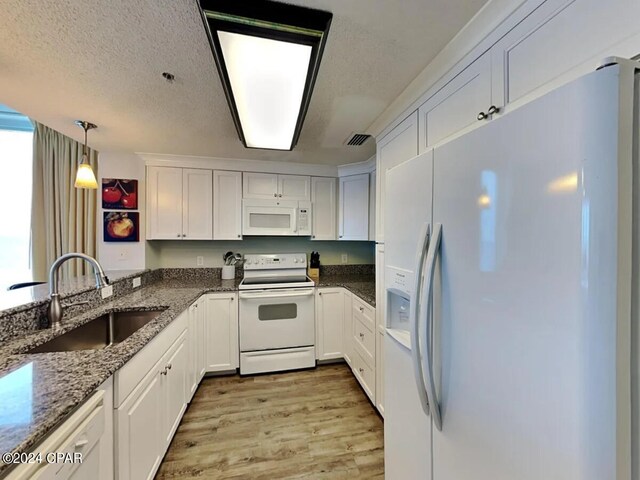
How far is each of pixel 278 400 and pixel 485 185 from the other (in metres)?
2.35

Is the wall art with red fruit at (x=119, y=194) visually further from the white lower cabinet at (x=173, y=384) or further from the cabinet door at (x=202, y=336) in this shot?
the white lower cabinet at (x=173, y=384)

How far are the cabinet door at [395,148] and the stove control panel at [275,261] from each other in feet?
4.74

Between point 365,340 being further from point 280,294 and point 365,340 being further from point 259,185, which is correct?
point 259,185

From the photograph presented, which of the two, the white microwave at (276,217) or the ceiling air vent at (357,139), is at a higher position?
the ceiling air vent at (357,139)

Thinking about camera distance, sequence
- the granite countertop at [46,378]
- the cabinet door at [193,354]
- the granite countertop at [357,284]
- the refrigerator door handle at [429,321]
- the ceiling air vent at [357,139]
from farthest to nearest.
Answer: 1. the granite countertop at [357,284]
2. the ceiling air vent at [357,139]
3. the cabinet door at [193,354]
4. the refrigerator door handle at [429,321]
5. the granite countertop at [46,378]

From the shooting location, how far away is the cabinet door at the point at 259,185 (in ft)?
9.93

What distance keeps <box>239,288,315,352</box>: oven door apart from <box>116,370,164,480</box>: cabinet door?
1175 mm

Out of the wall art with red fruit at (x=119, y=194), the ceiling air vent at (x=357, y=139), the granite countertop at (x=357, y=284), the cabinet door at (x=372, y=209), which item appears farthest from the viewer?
the cabinet door at (x=372, y=209)

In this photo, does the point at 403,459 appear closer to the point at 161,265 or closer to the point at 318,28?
the point at 318,28

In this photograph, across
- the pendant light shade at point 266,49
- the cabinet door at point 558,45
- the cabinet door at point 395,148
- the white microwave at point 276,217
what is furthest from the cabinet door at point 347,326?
the cabinet door at point 558,45

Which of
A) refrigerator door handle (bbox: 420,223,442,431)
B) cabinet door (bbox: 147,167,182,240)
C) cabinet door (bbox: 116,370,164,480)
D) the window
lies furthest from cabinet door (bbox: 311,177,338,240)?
the window

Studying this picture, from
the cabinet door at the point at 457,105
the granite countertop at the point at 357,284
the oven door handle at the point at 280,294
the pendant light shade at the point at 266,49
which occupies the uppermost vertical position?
the pendant light shade at the point at 266,49

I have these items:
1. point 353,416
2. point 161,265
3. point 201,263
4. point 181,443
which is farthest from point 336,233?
point 181,443

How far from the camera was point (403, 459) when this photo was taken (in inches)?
43.4
